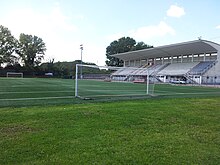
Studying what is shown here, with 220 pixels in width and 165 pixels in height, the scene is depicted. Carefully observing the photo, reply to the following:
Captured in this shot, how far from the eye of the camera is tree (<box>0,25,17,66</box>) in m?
69.9

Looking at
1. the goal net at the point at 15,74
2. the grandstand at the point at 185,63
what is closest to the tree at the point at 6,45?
the goal net at the point at 15,74

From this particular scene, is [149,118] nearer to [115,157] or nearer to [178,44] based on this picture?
[115,157]

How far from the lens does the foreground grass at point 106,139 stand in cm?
373

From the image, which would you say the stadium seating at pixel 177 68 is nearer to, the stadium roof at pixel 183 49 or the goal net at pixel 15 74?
the stadium roof at pixel 183 49

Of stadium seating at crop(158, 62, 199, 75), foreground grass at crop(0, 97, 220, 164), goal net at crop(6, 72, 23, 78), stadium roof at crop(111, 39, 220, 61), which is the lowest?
foreground grass at crop(0, 97, 220, 164)

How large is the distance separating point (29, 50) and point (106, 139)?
74.5m

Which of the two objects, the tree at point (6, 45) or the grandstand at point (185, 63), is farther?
the tree at point (6, 45)

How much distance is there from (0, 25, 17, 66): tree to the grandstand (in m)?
32.5

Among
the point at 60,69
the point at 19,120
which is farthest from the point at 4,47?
the point at 19,120

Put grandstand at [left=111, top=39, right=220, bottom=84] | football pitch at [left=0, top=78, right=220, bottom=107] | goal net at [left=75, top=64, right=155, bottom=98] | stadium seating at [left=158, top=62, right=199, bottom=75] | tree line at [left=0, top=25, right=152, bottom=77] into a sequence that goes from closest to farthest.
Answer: football pitch at [left=0, top=78, right=220, bottom=107] → goal net at [left=75, top=64, right=155, bottom=98] → grandstand at [left=111, top=39, right=220, bottom=84] → stadium seating at [left=158, top=62, right=199, bottom=75] → tree line at [left=0, top=25, right=152, bottom=77]

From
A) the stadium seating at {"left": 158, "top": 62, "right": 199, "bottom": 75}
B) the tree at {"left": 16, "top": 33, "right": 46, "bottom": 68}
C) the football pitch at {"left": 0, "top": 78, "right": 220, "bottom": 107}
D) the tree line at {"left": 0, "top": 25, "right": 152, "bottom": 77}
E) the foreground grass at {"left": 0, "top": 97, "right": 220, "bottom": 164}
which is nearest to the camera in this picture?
the foreground grass at {"left": 0, "top": 97, "right": 220, "bottom": 164}

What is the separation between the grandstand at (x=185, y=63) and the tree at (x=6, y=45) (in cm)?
3254

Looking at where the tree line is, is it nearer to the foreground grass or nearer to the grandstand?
the grandstand

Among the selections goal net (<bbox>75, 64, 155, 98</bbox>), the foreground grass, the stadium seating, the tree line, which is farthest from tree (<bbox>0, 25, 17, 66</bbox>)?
the foreground grass
